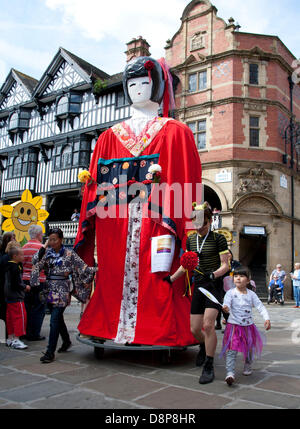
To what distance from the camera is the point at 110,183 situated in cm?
434

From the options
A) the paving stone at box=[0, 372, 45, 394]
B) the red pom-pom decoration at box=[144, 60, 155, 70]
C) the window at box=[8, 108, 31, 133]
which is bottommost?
the paving stone at box=[0, 372, 45, 394]

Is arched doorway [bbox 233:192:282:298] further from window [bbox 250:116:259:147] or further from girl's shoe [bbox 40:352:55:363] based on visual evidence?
girl's shoe [bbox 40:352:55:363]

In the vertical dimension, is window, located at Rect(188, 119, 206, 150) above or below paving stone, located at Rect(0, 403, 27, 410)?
above

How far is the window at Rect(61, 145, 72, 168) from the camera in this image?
2177cm

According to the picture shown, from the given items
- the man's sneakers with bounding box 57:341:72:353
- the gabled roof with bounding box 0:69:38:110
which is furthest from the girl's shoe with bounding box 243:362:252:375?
the gabled roof with bounding box 0:69:38:110

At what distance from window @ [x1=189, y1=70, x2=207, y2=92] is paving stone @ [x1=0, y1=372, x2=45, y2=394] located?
1882 centimetres

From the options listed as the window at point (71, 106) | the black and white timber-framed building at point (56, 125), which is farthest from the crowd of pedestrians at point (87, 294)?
the window at point (71, 106)

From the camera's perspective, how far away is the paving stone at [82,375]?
10.5 ft

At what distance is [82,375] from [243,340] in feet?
4.86

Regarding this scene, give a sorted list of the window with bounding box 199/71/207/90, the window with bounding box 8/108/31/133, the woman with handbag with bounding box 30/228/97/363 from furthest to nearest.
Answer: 1. the window with bounding box 8/108/31/133
2. the window with bounding box 199/71/207/90
3. the woman with handbag with bounding box 30/228/97/363

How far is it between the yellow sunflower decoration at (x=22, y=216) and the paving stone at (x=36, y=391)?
634 centimetres

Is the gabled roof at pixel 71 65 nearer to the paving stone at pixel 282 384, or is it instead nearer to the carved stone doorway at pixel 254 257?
the carved stone doorway at pixel 254 257
